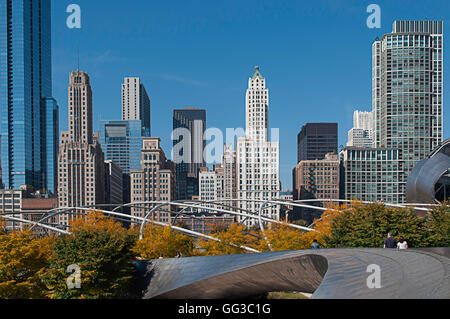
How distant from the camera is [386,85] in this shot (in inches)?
6348

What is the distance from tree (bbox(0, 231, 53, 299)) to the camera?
22.1m

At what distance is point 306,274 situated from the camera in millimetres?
18266

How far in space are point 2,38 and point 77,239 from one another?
17024cm

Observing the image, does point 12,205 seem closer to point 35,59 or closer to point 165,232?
point 35,59

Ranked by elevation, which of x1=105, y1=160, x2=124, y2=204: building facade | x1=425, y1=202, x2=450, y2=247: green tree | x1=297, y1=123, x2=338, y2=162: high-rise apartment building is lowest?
x1=105, y1=160, x2=124, y2=204: building facade

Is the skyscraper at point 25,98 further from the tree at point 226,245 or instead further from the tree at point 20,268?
the tree at point 20,268

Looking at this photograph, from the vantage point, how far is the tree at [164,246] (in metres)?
30.3

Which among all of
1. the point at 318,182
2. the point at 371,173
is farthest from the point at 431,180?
the point at 371,173

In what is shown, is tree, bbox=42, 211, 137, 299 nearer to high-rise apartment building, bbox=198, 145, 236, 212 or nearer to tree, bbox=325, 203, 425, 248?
tree, bbox=325, 203, 425, 248

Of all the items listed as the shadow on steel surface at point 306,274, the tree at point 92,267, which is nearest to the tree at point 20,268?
the tree at point 92,267

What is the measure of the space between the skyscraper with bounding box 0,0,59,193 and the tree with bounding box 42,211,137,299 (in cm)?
16006

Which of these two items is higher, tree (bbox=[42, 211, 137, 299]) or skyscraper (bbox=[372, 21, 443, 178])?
skyscraper (bbox=[372, 21, 443, 178])

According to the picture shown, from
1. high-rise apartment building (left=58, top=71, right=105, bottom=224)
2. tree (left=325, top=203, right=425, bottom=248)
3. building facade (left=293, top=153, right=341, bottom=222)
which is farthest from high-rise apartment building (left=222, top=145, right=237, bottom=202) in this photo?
tree (left=325, top=203, right=425, bottom=248)
